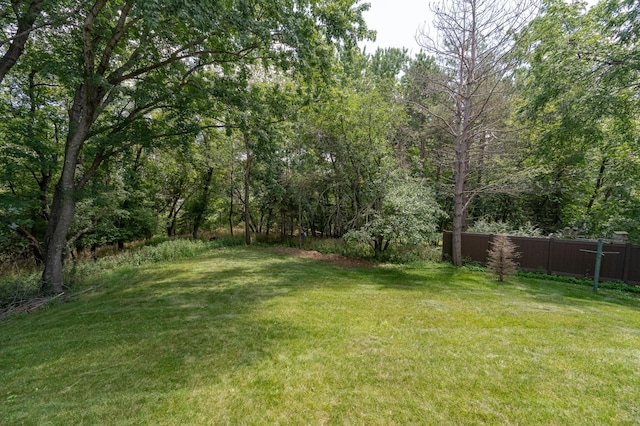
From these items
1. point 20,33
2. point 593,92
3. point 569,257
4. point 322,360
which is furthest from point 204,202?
point 593,92

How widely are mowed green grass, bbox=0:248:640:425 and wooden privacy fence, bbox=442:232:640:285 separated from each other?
2.25 m

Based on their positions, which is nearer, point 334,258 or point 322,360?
point 322,360

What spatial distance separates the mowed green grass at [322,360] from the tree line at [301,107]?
11.9 ft

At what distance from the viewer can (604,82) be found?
6.76 m

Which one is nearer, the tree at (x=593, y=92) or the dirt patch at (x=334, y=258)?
the tree at (x=593, y=92)

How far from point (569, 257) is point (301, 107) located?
31.2 ft

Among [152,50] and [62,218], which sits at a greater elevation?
[152,50]

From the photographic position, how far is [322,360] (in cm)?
291

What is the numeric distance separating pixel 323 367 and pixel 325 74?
20.7 ft

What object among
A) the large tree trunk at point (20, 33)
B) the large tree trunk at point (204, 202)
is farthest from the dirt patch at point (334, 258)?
the large tree trunk at point (20, 33)

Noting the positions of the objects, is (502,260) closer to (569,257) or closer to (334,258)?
(569,257)

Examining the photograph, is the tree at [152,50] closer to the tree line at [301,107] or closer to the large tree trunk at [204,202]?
the tree line at [301,107]

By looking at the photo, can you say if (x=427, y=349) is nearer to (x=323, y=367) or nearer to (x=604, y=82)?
(x=323, y=367)

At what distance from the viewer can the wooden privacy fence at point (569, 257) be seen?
22.9 ft
